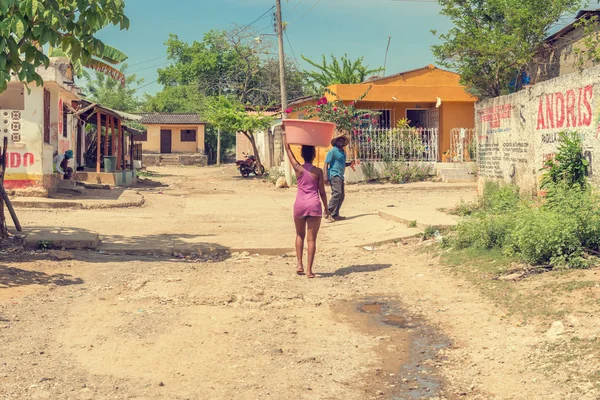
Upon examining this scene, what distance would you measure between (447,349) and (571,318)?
3.23ft

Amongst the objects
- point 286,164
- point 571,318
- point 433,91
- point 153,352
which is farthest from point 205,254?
point 433,91

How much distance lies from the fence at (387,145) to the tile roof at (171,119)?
26.1m

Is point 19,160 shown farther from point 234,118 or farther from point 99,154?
point 234,118

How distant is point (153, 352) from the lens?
526cm

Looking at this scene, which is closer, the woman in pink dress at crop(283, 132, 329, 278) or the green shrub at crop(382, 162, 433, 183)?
the woman in pink dress at crop(283, 132, 329, 278)

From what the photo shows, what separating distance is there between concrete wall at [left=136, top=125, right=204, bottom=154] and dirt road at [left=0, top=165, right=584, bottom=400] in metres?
39.7

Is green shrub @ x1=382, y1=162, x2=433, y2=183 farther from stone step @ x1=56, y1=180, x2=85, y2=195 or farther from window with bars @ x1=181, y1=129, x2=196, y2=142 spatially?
window with bars @ x1=181, y1=129, x2=196, y2=142

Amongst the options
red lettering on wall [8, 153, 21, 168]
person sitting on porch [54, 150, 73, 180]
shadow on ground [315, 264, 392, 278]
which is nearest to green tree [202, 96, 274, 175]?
person sitting on porch [54, 150, 73, 180]

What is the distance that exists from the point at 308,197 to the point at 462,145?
54.3ft

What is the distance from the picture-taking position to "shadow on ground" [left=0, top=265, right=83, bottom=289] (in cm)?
764

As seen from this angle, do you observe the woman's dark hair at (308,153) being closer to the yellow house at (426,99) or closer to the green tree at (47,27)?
the green tree at (47,27)

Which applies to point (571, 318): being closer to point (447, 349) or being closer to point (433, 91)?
point (447, 349)

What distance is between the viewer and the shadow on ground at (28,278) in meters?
7.64

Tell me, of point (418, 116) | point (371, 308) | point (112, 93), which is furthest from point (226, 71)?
point (371, 308)
